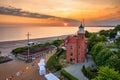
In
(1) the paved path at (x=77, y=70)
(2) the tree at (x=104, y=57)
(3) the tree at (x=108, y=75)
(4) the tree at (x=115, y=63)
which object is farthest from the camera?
(2) the tree at (x=104, y=57)

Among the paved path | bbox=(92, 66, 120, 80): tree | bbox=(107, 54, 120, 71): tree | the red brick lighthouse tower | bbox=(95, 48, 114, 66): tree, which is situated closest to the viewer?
bbox=(92, 66, 120, 80): tree

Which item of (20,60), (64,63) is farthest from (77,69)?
(20,60)

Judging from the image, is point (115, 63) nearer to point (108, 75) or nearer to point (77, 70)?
point (108, 75)

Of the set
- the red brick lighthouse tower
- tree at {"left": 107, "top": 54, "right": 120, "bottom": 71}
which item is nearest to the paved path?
the red brick lighthouse tower

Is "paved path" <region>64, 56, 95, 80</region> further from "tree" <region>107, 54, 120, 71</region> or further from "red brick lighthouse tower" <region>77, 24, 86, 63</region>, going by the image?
"tree" <region>107, 54, 120, 71</region>

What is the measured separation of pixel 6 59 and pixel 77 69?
18.7 metres

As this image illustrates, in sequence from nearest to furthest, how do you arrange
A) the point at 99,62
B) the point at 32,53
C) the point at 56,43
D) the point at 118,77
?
the point at 118,77 < the point at 99,62 < the point at 32,53 < the point at 56,43

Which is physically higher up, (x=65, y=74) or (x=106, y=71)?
(x=106, y=71)

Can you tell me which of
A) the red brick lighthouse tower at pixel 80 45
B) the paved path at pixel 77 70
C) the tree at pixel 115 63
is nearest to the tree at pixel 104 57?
the tree at pixel 115 63

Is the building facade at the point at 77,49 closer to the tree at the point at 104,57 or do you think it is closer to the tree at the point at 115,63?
the tree at the point at 104,57

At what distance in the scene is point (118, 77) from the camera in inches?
716

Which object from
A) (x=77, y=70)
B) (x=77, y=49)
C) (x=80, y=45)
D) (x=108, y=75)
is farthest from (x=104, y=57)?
(x=77, y=49)

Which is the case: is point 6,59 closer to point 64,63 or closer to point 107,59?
point 64,63

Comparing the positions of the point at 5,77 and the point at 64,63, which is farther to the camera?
the point at 64,63
